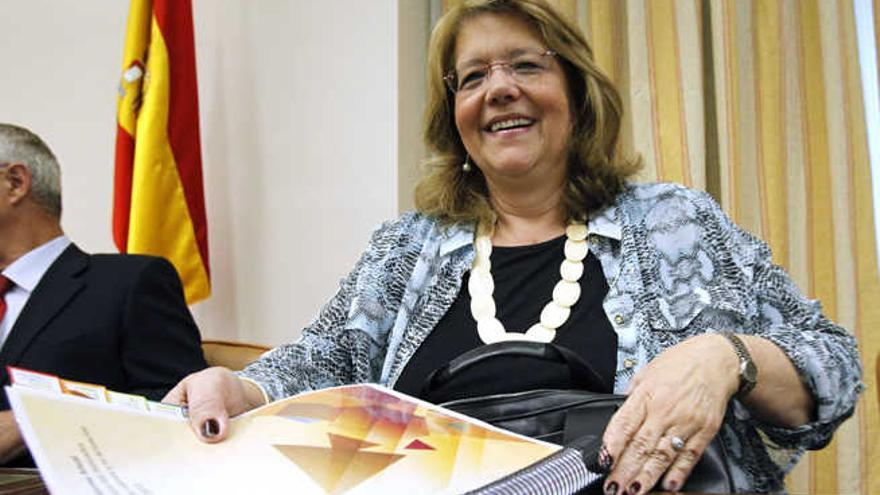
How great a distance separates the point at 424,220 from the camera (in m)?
1.25

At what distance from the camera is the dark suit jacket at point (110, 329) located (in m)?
1.54

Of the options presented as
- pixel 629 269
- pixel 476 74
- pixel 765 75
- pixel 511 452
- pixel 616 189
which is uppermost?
pixel 765 75

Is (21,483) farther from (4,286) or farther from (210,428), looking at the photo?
(4,286)

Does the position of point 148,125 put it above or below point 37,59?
below

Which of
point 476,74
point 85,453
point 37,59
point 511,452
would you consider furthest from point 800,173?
point 37,59

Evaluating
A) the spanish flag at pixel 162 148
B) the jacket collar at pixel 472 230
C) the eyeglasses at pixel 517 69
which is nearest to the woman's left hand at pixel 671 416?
the jacket collar at pixel 472 230

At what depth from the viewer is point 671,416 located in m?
0.67

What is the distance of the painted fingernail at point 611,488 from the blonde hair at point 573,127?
637 mm

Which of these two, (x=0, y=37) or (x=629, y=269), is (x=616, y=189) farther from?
(x=0, y=37)

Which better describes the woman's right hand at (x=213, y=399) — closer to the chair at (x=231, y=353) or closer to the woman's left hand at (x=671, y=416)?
the woman's left hand at (x=671, y=416)

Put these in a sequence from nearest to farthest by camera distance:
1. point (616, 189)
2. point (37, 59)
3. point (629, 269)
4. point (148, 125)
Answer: point (629, 269) < point (616, 189) < point (148, 125) < point (37, 59)

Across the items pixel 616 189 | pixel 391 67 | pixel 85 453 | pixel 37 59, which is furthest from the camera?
pixel 37 59

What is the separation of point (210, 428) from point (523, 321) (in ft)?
1.71

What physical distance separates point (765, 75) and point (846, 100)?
179 millimetres
